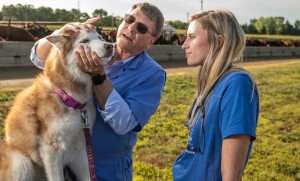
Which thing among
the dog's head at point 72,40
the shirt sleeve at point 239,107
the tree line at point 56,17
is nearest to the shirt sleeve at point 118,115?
the dog's head at point 72,40

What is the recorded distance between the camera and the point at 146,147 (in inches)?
306

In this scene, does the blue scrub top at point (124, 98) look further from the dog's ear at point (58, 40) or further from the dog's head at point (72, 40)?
the dog's ear at point (58, 40)

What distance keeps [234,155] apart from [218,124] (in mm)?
264

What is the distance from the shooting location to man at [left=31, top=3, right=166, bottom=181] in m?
3.37

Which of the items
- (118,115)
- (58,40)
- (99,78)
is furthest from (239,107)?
(58,40)

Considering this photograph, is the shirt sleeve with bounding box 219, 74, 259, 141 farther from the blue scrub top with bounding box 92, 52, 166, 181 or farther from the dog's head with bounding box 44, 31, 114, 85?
the dog's head with bounding box 44, 31, 114, 85

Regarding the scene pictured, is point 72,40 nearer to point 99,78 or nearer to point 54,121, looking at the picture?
point 99,78

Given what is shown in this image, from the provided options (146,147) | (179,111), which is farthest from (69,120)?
(179,111)

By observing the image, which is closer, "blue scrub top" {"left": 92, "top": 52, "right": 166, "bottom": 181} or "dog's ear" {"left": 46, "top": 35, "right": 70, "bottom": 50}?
"dog's ear" {"left": 46, "top": 35, "right": 70, "bottom": 50}

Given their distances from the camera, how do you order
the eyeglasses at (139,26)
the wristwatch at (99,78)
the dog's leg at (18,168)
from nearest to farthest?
the wristwatch at (99,78) < the dog's leg at (18,168) < the eyeglasses at (139,26)

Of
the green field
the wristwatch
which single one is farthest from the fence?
the wristwatch

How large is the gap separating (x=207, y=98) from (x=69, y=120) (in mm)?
1279

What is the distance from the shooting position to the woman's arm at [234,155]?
246 centimetres

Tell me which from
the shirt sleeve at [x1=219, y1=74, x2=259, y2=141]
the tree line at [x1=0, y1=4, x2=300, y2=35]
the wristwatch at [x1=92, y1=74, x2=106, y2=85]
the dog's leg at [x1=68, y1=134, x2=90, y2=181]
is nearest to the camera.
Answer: the shirt sleeve at [x1=219, y1=74, x2=259, y2=141]
